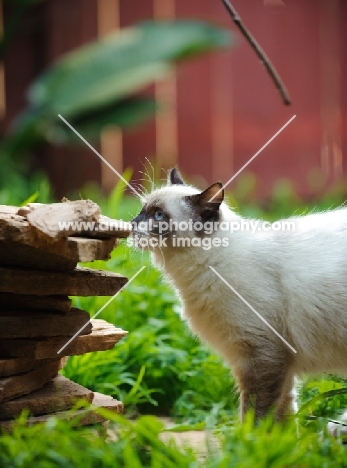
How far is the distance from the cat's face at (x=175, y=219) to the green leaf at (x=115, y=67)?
0.93 m

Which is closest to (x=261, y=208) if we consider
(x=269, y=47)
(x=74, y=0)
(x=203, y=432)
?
(x=269, y=47)

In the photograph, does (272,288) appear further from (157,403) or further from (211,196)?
(157,403)

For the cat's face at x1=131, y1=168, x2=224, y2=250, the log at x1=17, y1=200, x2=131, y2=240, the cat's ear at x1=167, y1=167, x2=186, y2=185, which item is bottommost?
the log at x1=17, y1=200, x2=131, y2=240

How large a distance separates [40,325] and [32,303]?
136 millimetres

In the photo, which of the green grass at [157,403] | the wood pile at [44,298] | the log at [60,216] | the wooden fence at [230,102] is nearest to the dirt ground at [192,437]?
the green grass at [157,403]

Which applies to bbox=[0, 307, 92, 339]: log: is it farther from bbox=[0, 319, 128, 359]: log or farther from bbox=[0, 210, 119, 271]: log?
bbox=[0, 210, 119, 271]: log

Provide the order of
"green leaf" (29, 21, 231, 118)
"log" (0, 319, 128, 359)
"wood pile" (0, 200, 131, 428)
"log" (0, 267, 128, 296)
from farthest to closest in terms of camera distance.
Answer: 1. "green leaf" (29, 21, 231, 118)
2. "log" (0, 319, 128, 359)
3. "log" (0, 267, 128, 296)
4. "wood pile" (0, 200, 131, 428)

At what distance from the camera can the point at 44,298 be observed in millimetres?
2824

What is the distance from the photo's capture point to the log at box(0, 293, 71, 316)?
9.27 ft

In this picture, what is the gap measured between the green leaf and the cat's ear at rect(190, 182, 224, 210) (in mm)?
944

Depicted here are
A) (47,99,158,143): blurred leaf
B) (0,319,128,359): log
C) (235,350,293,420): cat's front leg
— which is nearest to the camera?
(0,319,128,359): log

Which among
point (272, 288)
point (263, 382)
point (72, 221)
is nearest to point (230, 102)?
point (272, 288)

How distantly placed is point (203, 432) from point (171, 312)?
1.25 metres

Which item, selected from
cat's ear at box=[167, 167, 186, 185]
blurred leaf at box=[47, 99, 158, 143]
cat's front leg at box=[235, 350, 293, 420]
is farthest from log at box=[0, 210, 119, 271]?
blurred leaf at box=[47, 99, 158, 143]
